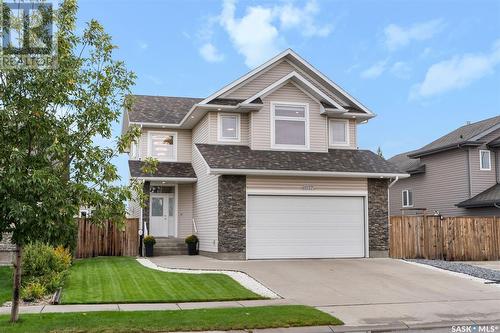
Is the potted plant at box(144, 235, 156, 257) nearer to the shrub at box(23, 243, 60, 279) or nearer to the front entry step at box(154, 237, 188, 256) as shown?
the front entry step at box(154, 237, 188, 256)

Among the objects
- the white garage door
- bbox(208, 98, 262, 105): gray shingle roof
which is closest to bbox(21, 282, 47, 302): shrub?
the white garage door

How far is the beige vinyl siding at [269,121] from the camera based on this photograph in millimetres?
21906

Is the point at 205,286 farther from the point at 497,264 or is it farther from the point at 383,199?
the point at 497,264

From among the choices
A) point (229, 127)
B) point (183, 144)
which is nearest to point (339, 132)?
point (229, 127)

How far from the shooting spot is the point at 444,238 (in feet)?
73.7

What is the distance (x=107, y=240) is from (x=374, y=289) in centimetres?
1234

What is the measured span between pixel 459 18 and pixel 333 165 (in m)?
7.01

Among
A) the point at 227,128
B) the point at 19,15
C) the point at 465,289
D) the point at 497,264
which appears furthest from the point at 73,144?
the point at 497,264

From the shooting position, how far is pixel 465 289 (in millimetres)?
14625

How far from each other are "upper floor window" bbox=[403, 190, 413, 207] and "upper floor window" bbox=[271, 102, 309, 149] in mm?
14742

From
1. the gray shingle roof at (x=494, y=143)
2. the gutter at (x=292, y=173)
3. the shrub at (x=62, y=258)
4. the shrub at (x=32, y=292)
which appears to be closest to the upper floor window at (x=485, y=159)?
Result: the gray shingle roof at (x=494, y=143)

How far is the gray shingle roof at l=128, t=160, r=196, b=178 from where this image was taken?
24.0 meters

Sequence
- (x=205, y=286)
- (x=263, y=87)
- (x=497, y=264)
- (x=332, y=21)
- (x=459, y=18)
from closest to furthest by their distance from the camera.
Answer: (x=205, y=286) < (x=332, y=21) < (x=459, y=18) < (x=497, y=264) < (x=263, y=87)

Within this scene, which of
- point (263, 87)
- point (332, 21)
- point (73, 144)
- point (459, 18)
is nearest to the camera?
point (73, 144)
